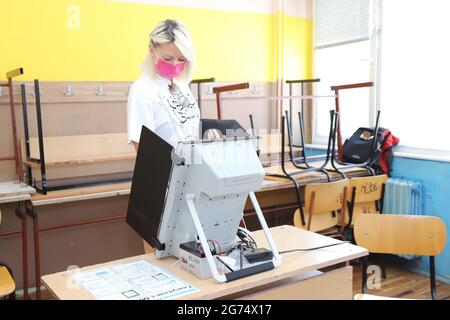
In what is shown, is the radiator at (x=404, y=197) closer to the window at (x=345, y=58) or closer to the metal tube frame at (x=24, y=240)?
the window at (x=345, y=58)

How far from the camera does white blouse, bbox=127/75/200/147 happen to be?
1830 mm

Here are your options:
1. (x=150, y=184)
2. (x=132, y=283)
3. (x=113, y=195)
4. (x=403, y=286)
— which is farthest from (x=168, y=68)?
(x=403, y=286)

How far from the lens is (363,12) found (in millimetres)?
3693

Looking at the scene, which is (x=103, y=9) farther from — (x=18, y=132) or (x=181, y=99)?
(x=181, y=99)

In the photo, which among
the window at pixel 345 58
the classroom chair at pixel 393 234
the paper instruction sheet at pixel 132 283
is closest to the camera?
the paper instruction sheet at pixel 132 283

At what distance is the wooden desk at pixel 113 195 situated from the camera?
8.37 feet

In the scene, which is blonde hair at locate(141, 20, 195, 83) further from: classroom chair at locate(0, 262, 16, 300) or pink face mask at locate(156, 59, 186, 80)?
classroom chair at locate(0, 262, 16, 300)

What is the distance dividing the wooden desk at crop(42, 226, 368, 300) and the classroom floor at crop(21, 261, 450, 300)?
131 centimetres

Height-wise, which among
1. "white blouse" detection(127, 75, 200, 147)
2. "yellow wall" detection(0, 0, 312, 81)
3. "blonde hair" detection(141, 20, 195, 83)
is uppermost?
"yellow wall" detection(0, 0, 312, 81)

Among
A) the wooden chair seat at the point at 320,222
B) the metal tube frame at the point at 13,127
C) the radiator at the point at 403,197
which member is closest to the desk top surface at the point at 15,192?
the metal tube frame at the point at 13,127

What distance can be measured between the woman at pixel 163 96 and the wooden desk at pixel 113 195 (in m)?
0.50

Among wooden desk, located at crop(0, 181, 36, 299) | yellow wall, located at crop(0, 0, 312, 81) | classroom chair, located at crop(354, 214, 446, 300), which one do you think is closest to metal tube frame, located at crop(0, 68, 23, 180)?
wooden desk, located at crop(0, 181, 36, 299)
